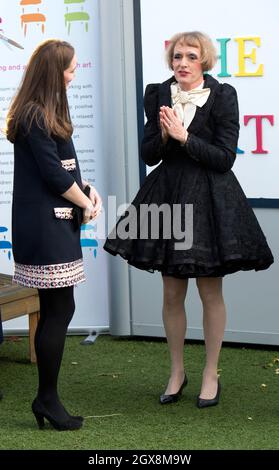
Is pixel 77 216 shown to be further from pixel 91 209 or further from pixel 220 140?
pixel 220 140

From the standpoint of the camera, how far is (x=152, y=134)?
4605 millimetres

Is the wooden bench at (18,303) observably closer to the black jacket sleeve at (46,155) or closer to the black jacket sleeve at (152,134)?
the black jacket sleeve at (152,134)

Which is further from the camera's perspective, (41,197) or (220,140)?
(220,140)

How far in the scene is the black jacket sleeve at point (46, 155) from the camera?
4.02 metres

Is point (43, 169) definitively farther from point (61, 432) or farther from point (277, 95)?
point (277, 95)

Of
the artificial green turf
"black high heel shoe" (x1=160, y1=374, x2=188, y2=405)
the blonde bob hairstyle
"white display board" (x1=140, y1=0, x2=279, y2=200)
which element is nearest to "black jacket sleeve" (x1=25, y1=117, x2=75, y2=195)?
the blonde bob hairstyle

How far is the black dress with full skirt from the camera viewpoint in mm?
4414

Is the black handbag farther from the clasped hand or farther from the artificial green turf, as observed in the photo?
the artificial green turf

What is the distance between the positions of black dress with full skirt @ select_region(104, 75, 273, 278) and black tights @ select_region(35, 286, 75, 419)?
1.53ft

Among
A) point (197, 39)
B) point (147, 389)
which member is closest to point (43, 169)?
point (197, 39)

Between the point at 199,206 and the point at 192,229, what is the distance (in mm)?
103

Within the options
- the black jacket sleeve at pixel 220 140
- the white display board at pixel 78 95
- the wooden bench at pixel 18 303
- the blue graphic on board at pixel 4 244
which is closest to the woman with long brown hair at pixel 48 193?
the black jacket sleeve at pixel 220 140

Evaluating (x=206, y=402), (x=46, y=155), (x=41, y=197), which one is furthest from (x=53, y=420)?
(x=46, y=155)

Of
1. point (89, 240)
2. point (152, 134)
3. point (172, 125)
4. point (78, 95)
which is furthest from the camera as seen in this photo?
point (89, 240)
